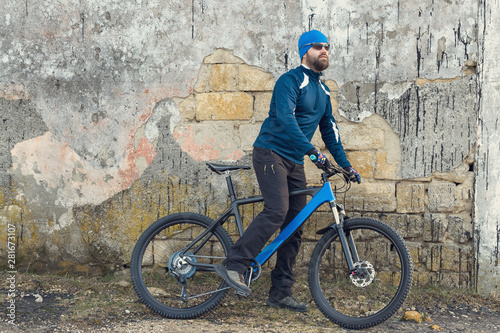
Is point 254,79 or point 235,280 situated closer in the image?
point 235,280

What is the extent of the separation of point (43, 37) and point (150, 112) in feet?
3.56

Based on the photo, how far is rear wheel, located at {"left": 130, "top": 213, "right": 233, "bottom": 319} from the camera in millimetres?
3373

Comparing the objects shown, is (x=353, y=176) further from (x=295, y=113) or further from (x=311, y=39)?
(x=311, y=39)

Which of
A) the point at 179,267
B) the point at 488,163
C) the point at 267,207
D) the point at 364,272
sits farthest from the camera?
the point at 488,163

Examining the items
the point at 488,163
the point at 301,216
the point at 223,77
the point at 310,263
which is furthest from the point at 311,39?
the point at 488,163

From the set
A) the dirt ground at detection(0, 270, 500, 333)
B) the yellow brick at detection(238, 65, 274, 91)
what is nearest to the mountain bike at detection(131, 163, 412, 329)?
the dirt ground at detection(0, 270, 500, 333)

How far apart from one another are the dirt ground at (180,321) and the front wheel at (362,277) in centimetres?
13

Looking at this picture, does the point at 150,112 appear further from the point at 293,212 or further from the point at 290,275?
the point at 290,275

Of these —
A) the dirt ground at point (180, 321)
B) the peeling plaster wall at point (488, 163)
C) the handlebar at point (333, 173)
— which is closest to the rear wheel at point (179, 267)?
the dirt ground at point (180, 321)

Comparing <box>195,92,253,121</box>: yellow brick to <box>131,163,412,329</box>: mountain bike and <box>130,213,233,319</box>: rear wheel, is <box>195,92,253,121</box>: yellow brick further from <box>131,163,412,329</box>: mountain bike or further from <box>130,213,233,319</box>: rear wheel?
<box>130,213,233,319</box>: rear wheel

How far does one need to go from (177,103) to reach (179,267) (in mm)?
1333

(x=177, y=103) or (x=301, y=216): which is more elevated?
(x=177, y=103)

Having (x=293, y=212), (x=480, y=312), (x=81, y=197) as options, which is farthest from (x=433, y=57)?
(x=81, y=197)

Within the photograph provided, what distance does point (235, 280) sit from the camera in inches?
124
